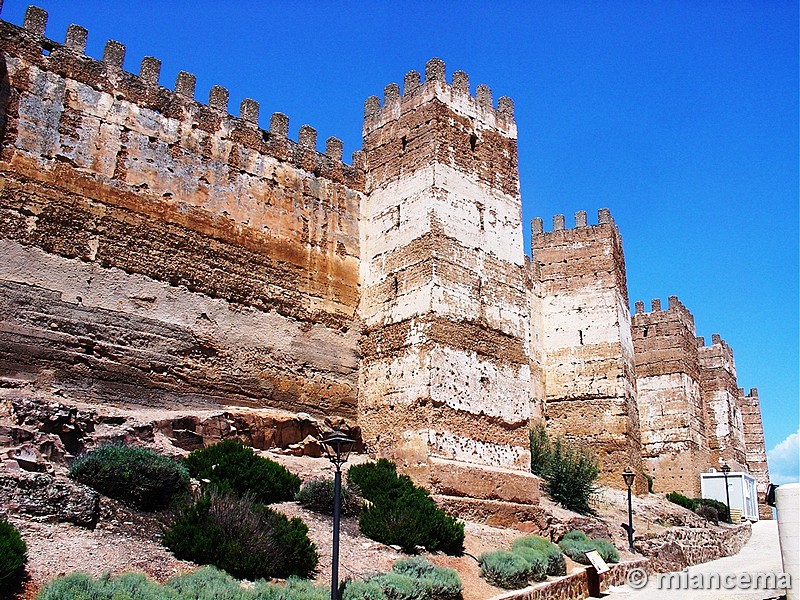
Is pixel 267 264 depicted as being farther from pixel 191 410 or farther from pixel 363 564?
pixel 363 564

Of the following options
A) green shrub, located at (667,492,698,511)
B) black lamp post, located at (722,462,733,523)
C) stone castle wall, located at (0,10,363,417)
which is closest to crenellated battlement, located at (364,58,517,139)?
stone castle wall, located at (0,10,363,417)

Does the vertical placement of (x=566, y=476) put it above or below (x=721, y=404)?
below

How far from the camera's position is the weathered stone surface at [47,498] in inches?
334

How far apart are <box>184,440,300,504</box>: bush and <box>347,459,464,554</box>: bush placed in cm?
136

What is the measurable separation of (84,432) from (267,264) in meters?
5.64

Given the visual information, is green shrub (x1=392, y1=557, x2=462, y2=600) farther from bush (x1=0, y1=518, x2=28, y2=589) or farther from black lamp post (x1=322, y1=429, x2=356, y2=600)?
bush (x1=0, y1=518, x2=28, y2=589)

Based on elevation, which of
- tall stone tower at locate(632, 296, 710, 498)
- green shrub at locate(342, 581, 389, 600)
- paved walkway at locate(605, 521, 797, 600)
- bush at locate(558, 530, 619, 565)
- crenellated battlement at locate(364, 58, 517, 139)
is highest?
crenellated battlement at locate(364, 58, 517, 139)

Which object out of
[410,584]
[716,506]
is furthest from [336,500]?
[716,506]

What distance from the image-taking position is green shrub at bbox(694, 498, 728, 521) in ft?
85.0

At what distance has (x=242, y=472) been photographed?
11453 millimetres

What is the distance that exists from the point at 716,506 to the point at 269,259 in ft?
64.0

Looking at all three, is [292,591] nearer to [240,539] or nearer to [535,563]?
[240,539]

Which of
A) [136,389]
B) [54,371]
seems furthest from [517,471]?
[54,371]

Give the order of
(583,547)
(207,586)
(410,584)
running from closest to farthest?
(207,586) → (410,584) → (583,547)
